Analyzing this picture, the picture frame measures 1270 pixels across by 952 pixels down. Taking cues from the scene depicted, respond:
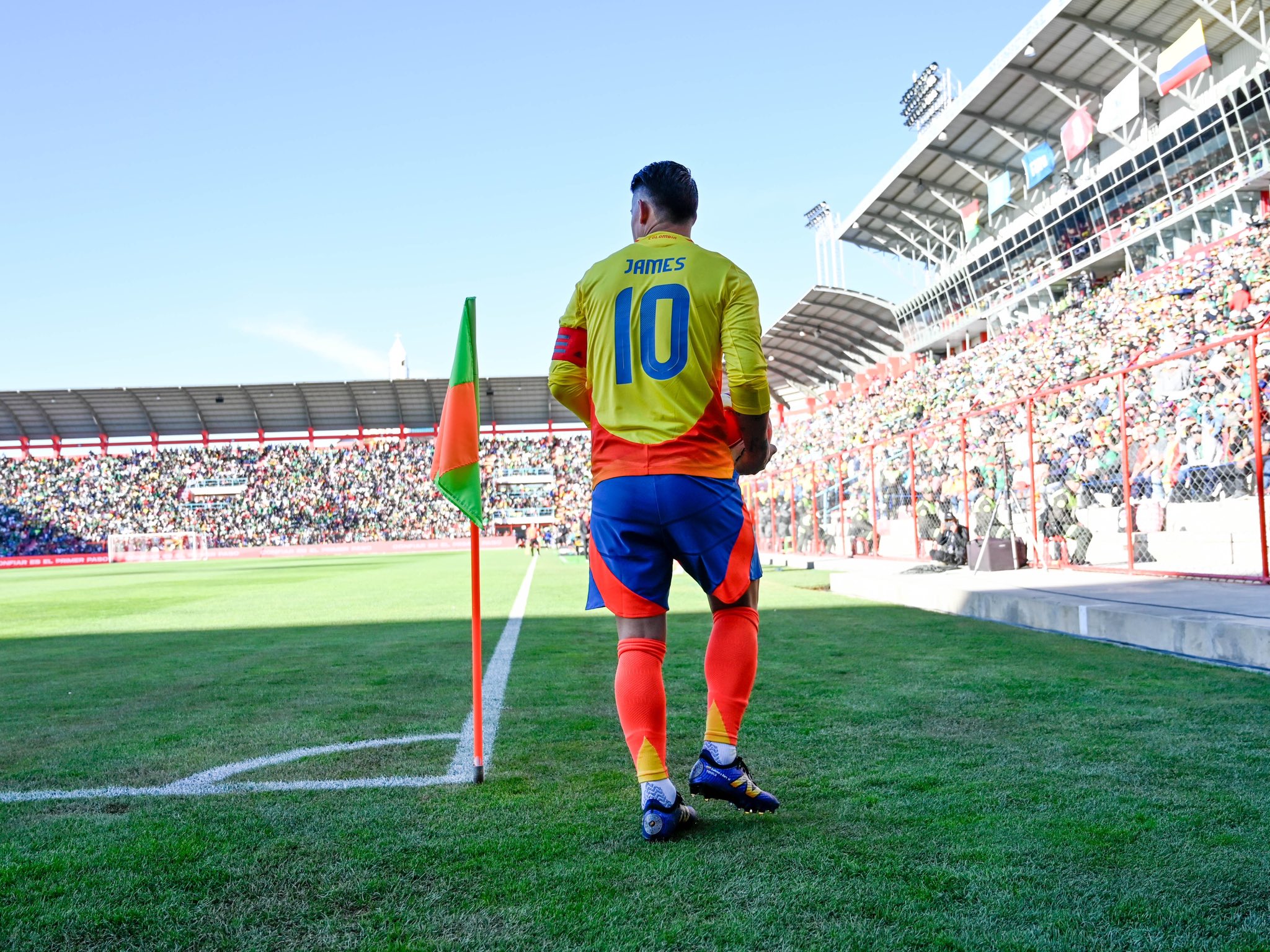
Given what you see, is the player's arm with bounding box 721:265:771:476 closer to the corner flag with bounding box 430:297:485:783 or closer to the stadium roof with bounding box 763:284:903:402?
the corner flag with bounding box 430:297:485:783

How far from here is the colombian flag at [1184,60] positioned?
26.1 m

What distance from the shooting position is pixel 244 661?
6.36 meters

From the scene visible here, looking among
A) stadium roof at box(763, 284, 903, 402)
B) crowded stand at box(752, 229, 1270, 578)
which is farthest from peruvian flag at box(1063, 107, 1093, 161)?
stadium roof at box(763, 284, 903, 402)

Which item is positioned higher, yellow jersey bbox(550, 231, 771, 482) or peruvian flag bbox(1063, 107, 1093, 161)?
peruvian flag bbox(1063, 107, 1093, 161)

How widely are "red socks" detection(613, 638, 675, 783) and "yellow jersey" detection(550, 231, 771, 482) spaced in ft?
1.59

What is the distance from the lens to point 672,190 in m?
2.83

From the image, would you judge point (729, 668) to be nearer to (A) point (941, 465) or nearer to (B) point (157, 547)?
(A) point (941, 465)

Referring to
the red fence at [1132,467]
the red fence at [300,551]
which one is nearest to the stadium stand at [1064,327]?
the red fence at [1132,467]

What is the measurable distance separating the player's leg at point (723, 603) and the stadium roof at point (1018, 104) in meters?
28.9

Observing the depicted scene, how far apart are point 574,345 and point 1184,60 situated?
1195 inches

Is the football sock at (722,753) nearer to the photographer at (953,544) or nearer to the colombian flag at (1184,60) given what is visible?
the photographer at (953,544)

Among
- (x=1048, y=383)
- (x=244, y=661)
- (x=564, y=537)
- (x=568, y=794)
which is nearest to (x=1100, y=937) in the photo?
(x=568, y=794)

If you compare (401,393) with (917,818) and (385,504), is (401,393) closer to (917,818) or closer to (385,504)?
(385,504)

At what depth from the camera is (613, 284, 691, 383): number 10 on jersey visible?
2668mm
